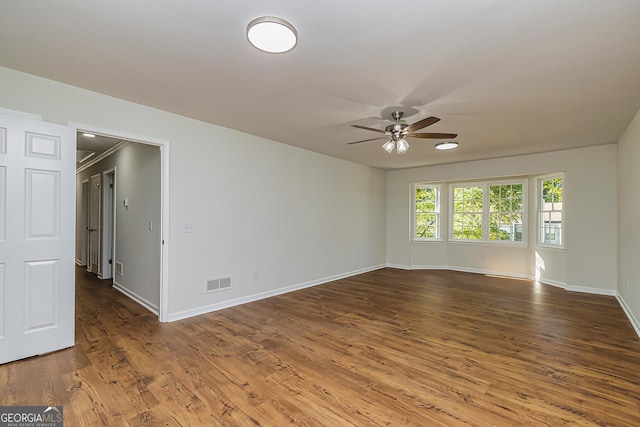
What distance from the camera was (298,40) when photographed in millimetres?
2041

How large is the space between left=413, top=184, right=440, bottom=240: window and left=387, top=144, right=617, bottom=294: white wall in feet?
0.62

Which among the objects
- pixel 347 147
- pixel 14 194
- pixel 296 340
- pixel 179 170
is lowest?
pixel 296 340

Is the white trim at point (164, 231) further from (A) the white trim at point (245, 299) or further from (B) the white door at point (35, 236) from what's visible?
(B) the white door at point (35, 236)

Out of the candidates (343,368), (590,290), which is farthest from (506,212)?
(343,368)

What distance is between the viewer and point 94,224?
639cm

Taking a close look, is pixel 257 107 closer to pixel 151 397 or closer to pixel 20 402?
pixel 151 397

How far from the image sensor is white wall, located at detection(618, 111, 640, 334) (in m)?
3.38

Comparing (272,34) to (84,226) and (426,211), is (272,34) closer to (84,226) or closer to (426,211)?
(426,211)

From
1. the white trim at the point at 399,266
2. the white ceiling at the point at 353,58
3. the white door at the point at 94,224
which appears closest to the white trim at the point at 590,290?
the white ceiling at the point at 353,58

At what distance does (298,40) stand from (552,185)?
6017 millimetres

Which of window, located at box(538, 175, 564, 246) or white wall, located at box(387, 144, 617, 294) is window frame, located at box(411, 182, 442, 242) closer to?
white wall, located at box(387, 144, 617, 294)

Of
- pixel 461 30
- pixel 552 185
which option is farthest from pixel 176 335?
pixel 552 185

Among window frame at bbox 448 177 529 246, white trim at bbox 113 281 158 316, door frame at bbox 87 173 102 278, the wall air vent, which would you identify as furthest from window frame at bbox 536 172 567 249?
door frame at bbox 87 173 102 278

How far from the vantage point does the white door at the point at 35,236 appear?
2.51 metres
